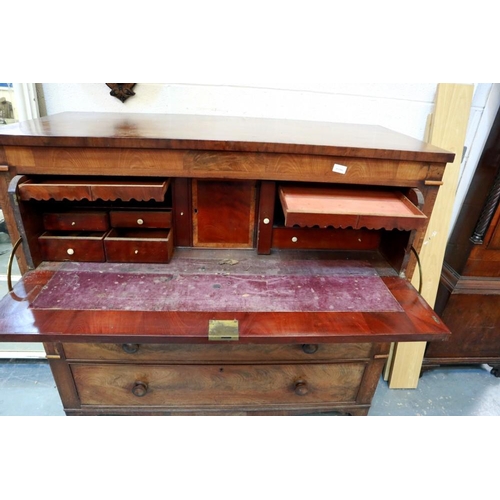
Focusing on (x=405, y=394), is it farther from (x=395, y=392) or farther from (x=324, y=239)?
(x=324, y=239)

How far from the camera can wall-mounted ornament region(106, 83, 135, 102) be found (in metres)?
1.36

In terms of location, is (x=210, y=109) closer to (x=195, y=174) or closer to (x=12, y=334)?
(x=195, y=174)

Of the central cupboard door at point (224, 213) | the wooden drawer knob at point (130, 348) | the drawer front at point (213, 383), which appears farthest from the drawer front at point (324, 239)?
the wooden drawer knob at point (130, 348)

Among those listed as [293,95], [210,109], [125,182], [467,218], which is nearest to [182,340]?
[125,182]

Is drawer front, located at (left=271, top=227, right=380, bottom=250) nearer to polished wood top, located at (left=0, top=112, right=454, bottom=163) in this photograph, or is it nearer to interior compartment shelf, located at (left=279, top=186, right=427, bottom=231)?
interior compartment shelf, located at (left=279, top=186, right=427, bottom=231)

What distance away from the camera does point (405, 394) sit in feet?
5.66

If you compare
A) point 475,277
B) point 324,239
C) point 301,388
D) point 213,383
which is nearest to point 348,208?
point 324,239

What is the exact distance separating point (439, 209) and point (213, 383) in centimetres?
126

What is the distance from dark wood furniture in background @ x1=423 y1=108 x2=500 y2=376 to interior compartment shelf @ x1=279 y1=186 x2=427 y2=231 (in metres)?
0.65

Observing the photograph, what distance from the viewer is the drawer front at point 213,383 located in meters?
1.11

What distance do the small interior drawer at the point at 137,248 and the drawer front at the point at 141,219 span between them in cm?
4

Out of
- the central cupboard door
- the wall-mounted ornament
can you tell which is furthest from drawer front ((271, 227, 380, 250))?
the wall-mounted ornament

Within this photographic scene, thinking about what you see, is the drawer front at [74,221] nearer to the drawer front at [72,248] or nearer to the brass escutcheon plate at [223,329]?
the drawer front at [72,248]

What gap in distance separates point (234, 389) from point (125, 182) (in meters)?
0.80
